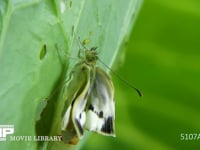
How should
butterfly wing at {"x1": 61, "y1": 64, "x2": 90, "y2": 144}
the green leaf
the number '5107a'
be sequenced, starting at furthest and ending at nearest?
1. the number '5107a'
2. butterfly wing at {"x1": 61, "y1": 64, "x2": 90, "y2": 144}
3. the green leaf

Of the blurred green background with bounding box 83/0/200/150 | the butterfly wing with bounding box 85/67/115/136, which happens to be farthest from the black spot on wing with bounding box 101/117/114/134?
the blurred green background with bounding box 83/0/200/150

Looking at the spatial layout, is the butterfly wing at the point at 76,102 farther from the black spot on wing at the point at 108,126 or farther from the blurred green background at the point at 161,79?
the blurred green background at the point at 161,79

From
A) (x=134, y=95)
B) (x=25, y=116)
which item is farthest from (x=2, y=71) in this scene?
(x=134, y=95)

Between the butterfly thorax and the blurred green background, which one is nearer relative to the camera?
the butterfly thorax

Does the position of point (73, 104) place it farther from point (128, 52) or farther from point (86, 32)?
point (128, 52)

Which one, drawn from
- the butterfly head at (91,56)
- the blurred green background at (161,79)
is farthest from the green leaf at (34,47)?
the blurred green background at (161,79)

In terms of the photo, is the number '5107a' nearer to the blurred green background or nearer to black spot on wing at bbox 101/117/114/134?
the blurred green background
